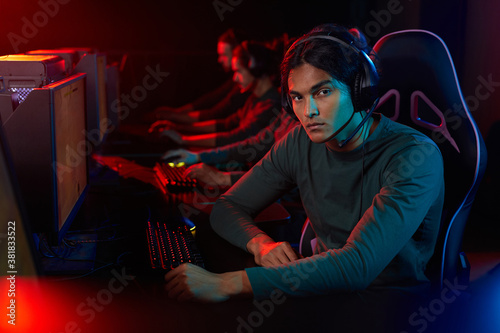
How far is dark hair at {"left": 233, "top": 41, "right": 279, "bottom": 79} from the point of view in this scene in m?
2.80

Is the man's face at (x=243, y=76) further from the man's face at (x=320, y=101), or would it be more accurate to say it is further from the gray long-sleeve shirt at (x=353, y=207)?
the man's face at (x=320, y=101)

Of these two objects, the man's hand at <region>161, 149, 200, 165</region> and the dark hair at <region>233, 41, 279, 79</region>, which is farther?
the dark hair at <region>233, 41, 279, 79</region>

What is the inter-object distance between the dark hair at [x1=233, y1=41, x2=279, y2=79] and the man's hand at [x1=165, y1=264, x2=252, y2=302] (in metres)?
1.94

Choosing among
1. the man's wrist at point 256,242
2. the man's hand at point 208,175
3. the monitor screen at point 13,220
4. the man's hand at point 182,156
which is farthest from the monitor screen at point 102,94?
the monitor screen at point 13,220

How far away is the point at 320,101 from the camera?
118cm

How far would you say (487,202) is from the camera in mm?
3062

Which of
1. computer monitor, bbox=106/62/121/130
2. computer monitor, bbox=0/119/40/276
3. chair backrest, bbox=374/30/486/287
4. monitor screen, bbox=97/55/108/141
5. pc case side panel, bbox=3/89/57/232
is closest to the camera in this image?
computer monitor, bbox=0/119/40/276

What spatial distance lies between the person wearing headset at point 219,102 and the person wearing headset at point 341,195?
1.94 m

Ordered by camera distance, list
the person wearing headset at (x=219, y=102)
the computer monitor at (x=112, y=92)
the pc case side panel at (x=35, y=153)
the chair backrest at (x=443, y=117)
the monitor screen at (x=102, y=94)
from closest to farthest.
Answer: the pc case side panel at (x=35, y=153), the chair backrest at (x=443, y=117), the monitor screen at (x=102, y=94), the computer monitor at (x=112, y=92), the person wearing headset at (x=219, y=102)

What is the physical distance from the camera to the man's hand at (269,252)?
115 cm

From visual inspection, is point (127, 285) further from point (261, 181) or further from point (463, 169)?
point (463, 169)

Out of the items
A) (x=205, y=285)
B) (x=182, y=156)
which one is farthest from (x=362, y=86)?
(x=182, y=156)

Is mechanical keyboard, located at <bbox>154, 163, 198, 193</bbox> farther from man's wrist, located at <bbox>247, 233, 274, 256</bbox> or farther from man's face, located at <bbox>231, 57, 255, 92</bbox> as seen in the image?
man's face, located at <bbox>231, 57, 255, 92</bbox>

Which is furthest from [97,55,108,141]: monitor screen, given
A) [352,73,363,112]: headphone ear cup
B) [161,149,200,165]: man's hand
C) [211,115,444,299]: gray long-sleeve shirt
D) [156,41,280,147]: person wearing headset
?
[352,73,363,112]: headphone ear cup
